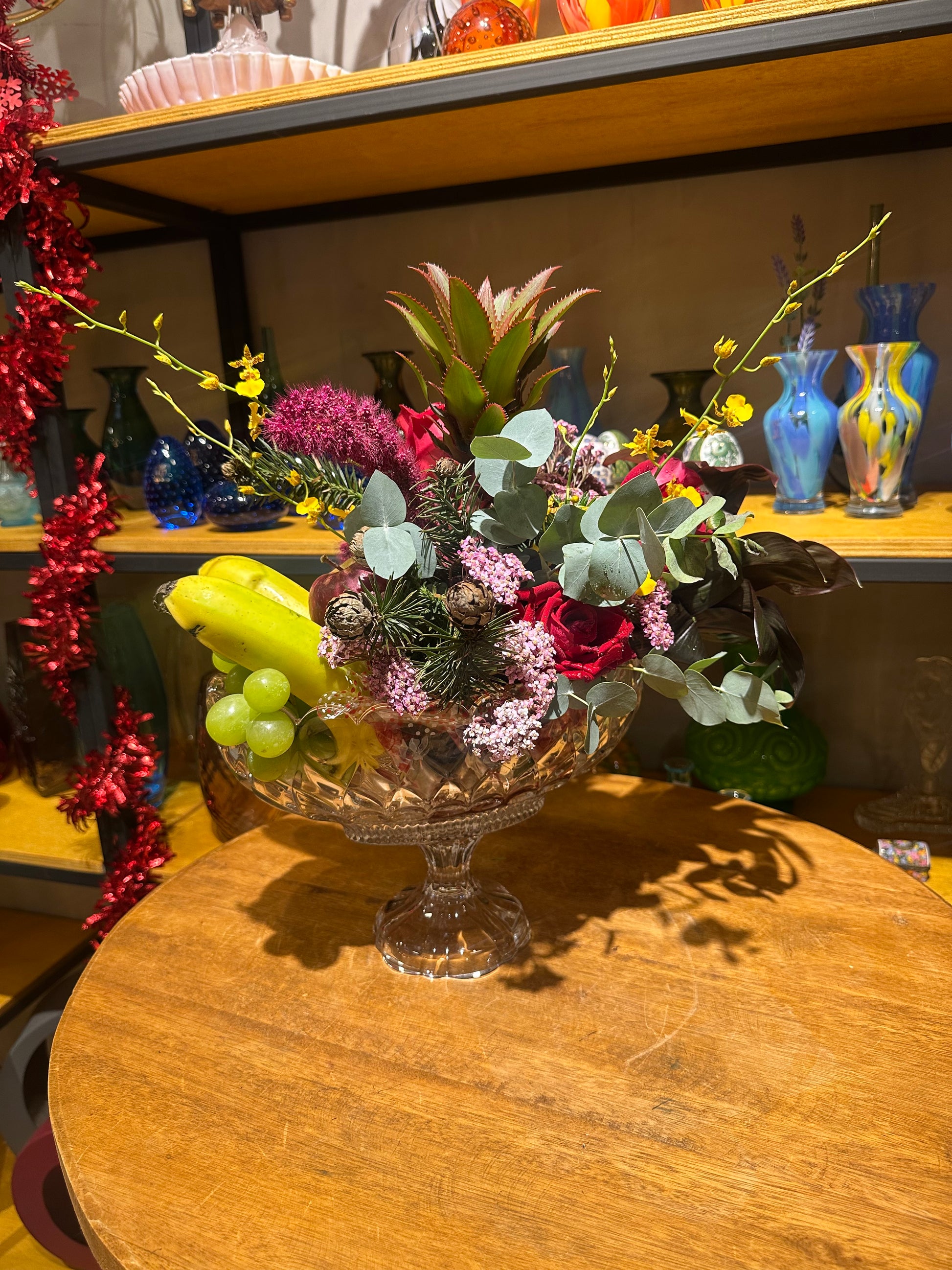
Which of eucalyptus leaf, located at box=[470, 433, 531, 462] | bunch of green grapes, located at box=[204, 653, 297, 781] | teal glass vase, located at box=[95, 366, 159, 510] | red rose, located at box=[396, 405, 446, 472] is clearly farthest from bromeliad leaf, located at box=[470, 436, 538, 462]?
teal glass vase, located at box=[95, 366, 159, 510]

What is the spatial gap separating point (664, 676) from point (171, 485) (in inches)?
36.1

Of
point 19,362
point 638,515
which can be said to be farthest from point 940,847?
point 19,362

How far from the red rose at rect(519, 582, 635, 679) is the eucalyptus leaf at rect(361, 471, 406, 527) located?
0.34ft

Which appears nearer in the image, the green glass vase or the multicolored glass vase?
the multicolored glass vase

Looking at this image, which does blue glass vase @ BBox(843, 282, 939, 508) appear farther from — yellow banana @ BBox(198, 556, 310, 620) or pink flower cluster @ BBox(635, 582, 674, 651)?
yellow banana @ BBox(198, 556, 310, 620)

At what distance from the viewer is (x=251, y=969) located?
0.80m

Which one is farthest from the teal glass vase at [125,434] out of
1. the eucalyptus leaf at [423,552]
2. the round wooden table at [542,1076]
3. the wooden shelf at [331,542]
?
the eucalyptus leaf at [423,552]

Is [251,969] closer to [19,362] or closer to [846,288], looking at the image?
[19,362]

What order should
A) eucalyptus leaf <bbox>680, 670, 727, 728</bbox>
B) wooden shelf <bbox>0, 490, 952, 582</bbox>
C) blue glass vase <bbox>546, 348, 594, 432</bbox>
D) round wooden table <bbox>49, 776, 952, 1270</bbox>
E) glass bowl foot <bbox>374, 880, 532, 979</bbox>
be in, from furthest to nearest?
blue glass vase <bbox>546, 348, 594, 432</bbox>, wooden shelf <bbox>0, 490, 952, 582</bbox>, glass bowl foot <bbox>374, 880, 532, 979</bbox>, eucalyptus leaf <bbox>680, 670, 727, 728</bbox>, round wooden table <bbox>49, 776, 952, 1270</bbox>

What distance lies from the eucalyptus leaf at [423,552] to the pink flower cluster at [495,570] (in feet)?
0.07

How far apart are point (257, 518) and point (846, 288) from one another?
0.86m

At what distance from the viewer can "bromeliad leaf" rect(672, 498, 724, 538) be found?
0.62 metres

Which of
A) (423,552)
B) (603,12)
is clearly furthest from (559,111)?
(423,552)

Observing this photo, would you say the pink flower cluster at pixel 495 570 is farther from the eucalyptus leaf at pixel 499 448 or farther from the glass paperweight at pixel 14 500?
the glass paperweight at pixel 14 500
